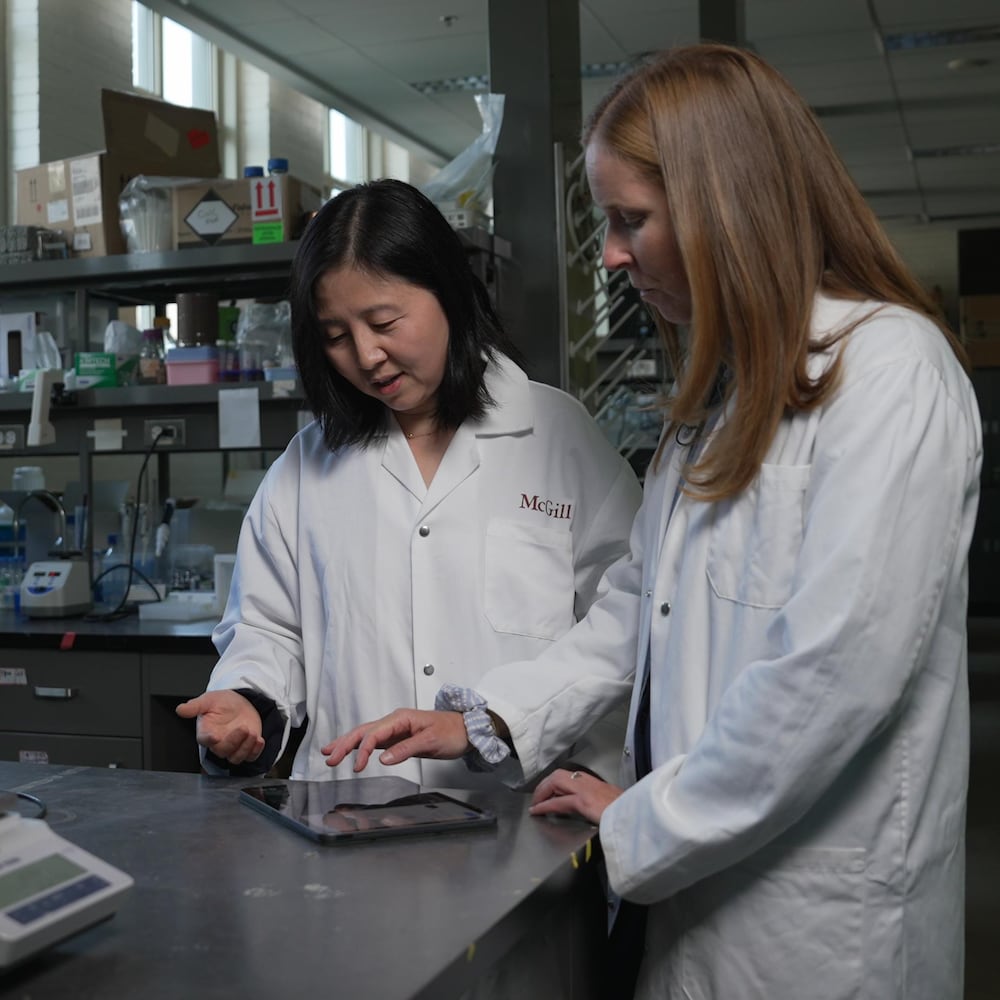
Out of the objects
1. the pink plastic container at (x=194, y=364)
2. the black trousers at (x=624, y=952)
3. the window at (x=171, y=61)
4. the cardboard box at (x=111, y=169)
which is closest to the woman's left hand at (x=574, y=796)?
the black trousers at (x=624, y=952)

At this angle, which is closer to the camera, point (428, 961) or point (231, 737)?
Answer: point (428, 961)

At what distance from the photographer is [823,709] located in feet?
3.33

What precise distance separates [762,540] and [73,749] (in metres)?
2.26

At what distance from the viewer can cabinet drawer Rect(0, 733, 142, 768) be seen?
2.91m

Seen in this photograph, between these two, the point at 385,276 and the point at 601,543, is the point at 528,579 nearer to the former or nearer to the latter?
the point at 601,543

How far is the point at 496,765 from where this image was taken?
1.36 m

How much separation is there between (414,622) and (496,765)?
12.9 inches

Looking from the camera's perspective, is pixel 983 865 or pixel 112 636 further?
pixel 983 865

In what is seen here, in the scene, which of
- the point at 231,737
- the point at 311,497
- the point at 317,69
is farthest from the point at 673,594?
the point at 317,69

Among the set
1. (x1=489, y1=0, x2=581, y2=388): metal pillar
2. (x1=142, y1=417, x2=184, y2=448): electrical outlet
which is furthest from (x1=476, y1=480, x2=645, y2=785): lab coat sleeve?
(x1=142, y1=417, x2=184, y2=448): electrical outlet

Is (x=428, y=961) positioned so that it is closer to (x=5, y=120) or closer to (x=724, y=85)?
(x=724, y=85)

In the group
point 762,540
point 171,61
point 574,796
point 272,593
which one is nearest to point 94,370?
point 272,593

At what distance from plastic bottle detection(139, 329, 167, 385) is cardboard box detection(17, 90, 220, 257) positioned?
25cm

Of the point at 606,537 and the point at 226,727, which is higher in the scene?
the point at 606,537
